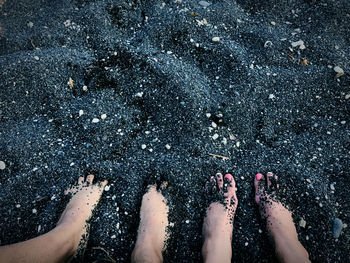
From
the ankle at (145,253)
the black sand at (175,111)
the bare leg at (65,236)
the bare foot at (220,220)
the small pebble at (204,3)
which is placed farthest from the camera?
the small pebble at (204,3)

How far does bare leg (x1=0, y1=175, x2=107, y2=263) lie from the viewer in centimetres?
145

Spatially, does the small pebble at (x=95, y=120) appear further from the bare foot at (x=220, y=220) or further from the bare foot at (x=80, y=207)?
the bare foot at (x=220, y=220)

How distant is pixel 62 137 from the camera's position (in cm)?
206

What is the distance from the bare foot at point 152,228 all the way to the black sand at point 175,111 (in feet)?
0.30

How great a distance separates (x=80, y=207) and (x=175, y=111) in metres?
1.15

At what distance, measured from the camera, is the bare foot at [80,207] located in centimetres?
177

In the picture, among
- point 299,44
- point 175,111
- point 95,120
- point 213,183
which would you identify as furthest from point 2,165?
point 299,44

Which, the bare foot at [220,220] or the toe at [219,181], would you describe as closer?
the bare foot at [220,220]

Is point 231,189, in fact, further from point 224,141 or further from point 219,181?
point 224,141

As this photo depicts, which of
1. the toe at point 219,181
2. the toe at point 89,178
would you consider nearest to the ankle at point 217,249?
the toe at point 219,181

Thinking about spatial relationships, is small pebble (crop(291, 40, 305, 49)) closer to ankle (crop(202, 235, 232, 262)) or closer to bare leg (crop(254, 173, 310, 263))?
bare leg (crop(254, 173, 310, 263))

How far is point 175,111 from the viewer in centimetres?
210

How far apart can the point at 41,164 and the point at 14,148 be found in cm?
29

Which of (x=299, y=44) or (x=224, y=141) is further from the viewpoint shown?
(x=299, y=44)
